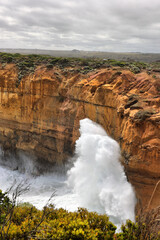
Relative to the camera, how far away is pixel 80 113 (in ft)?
52.1

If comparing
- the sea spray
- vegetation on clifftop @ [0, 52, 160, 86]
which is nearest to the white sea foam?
the sea spray

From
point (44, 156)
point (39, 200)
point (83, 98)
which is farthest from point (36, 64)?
point (39, 200)

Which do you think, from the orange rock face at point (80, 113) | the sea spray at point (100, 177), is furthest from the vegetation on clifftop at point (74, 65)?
the sea spray at point (100, 177)

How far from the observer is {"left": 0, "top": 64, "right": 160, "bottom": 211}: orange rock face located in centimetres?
1105

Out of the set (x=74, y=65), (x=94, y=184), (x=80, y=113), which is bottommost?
(x=94, y=184)

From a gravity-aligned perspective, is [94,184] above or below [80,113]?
below

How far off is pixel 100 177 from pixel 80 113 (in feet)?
17.0

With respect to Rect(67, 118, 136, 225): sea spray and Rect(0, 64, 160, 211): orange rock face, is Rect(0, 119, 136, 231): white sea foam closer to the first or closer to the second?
Rect(67, 118, 136, 225): sea spray

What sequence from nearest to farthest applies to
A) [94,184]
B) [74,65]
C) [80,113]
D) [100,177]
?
[100,177] → [94,184] → [80,113] → [74,65]

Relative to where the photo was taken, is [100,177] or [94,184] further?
[94,184]

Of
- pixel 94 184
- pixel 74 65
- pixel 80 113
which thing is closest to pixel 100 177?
pixel 94 184

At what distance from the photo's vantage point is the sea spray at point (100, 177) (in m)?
11.9

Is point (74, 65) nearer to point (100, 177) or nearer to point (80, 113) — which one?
point (80, 113)

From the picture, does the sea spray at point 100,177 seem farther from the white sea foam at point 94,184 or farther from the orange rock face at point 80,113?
the orange rock face at point 80,113
